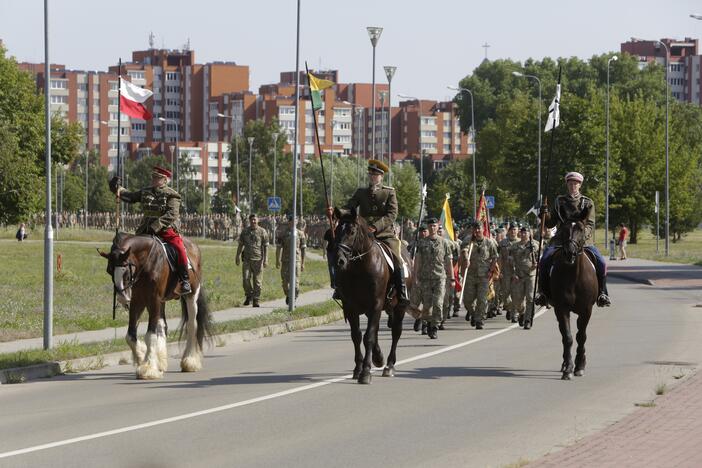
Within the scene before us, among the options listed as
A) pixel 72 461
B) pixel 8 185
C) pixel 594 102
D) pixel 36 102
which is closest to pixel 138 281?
pixel 72 461

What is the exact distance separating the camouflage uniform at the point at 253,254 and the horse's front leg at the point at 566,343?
14.2 m

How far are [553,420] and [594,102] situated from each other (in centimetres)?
7485

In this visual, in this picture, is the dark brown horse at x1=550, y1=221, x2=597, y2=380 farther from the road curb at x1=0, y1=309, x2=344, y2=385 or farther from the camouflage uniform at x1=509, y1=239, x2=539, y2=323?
the camouflage uniform at x1=509, y1=239, x2=539, y2=323

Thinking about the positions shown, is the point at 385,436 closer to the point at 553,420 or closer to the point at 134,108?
the point at 553,420

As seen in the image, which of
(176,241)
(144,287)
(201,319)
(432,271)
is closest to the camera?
(144,287)

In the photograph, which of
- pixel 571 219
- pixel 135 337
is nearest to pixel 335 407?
pixel 135 337

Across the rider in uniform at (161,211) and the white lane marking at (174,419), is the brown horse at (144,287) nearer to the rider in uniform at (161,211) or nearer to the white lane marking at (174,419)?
the rider in uniform at (161,211)

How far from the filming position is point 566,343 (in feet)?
52.0

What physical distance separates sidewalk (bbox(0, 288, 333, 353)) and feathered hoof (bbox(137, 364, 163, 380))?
3.52m

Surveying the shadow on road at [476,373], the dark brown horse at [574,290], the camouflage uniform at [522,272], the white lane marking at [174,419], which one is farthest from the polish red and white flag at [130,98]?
the camouflage uniform at [522,272]

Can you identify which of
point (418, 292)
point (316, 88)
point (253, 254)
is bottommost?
point (418, 292)

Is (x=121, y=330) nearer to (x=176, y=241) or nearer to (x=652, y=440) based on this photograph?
(x=176, y=241)

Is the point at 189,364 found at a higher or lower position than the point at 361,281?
lower

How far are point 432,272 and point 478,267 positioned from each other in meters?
2.98
